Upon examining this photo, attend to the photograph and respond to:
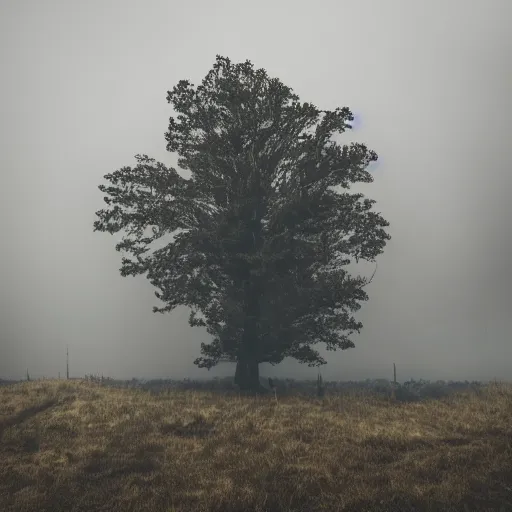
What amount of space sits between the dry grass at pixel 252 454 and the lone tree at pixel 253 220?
Result: 3618mm

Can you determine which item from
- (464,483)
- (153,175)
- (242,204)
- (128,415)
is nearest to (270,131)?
(242,204)

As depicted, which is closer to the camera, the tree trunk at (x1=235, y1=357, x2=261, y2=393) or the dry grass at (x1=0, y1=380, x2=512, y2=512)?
the dry grass at (x1=0, y1=380, x2=512, y2=512)

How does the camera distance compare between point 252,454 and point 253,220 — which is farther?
point 253,220

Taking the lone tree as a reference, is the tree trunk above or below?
below

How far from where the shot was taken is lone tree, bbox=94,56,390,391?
19859mm

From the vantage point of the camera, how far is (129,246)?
2084cm

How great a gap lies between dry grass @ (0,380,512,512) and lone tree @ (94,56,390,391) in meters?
3.62

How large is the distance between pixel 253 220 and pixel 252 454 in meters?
11.9

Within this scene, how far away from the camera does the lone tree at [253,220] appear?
19859 mm

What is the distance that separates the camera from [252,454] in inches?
440

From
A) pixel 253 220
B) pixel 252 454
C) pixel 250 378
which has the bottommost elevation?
pixel 252 454

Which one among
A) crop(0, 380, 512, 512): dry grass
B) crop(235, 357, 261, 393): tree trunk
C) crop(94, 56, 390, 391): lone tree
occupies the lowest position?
crop(0, 380, 512, 512): dry grass

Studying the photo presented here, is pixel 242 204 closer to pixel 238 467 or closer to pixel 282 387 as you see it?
pixel 282 387

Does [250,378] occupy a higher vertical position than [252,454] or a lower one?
higher
